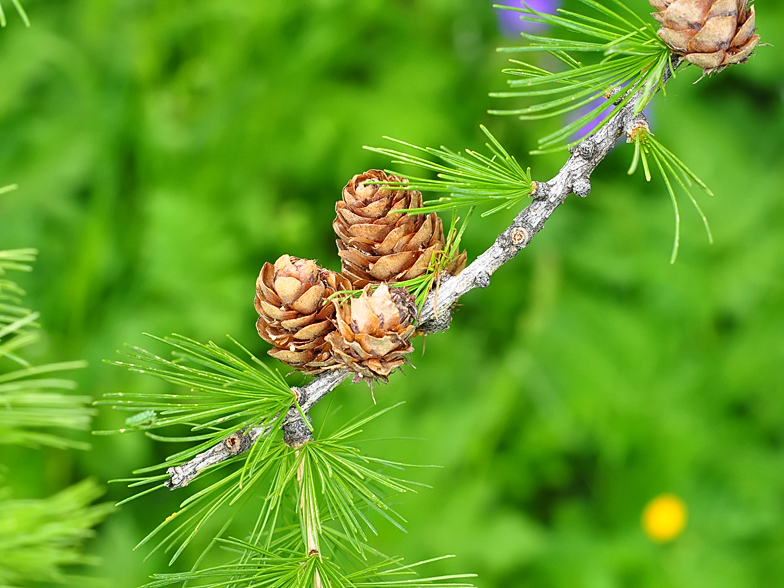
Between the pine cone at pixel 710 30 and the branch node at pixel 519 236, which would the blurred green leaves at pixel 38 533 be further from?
the pine cone at pixel 710 30

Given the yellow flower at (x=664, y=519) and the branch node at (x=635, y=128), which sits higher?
the yellow flower at (x=664, y=519)

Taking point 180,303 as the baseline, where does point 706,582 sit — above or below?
below

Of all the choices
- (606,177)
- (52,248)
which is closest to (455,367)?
(606,177)

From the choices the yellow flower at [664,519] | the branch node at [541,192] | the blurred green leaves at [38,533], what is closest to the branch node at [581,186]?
the branch node at [541,192]

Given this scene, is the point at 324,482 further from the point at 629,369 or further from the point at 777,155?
the point at 777,155

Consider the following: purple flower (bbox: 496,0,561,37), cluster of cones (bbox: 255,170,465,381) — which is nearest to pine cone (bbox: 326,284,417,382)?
cluster of cones (bbox: 255,170,465,381)

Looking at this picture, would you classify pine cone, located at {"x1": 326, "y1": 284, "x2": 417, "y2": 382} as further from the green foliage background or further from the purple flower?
the purple flower
